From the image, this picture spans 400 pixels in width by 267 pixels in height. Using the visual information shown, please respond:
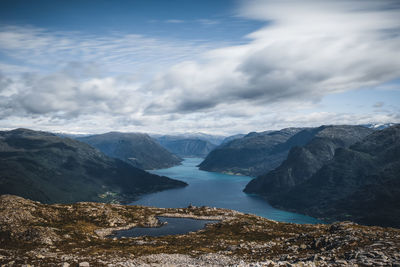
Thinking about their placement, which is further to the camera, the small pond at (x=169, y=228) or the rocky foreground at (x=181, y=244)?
the small pond at (x=169, y=228)

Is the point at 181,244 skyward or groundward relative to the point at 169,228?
skyward

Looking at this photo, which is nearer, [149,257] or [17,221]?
[149,257]

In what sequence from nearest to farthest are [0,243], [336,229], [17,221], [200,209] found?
1. [0,243]
2. [336,229]
3. [17,221]
4. [200,209]

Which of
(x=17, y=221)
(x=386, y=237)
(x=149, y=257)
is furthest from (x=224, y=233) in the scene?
(x=17, y=221)

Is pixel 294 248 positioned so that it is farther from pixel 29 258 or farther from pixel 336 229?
pixel 29 258

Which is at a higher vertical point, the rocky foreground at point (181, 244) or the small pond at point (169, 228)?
the rocky foreground at point (181, 244)

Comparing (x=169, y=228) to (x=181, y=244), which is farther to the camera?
(x=169, y=228)
